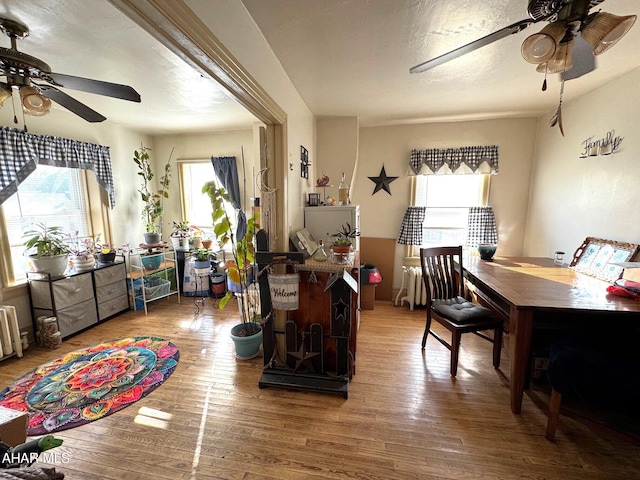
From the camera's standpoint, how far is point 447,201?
11.6 ft

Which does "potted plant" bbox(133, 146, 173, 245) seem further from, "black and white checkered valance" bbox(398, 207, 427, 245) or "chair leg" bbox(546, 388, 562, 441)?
"chair leg" bbox(546, 388, 562, 441)

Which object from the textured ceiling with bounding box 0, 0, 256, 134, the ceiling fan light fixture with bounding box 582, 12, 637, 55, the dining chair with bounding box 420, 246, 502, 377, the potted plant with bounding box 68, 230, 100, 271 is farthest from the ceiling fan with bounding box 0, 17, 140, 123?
the dining chair with bounding box 420, 246, 502, 377

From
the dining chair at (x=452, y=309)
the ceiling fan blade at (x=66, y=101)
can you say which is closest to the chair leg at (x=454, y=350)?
the dining chair at (x=452, y=309)

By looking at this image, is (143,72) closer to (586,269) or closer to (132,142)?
(132,142)

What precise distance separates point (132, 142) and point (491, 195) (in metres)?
5.02

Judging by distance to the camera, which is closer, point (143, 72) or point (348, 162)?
point (143, 72)

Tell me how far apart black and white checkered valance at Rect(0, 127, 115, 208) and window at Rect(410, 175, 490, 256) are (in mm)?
4103

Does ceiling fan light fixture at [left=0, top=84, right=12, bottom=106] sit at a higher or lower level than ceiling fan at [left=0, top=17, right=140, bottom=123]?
lower

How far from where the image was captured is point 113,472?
1.42m

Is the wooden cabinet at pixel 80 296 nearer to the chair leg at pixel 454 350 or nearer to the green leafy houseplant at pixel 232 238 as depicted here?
the green leafy houseplant at pixel 232 238

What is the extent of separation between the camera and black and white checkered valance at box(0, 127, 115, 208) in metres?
2.52

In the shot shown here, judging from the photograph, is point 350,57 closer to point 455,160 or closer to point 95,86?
point 95,86

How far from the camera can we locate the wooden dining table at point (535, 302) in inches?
63.2

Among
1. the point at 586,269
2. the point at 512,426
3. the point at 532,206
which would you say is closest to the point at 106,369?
the point at 512,426
